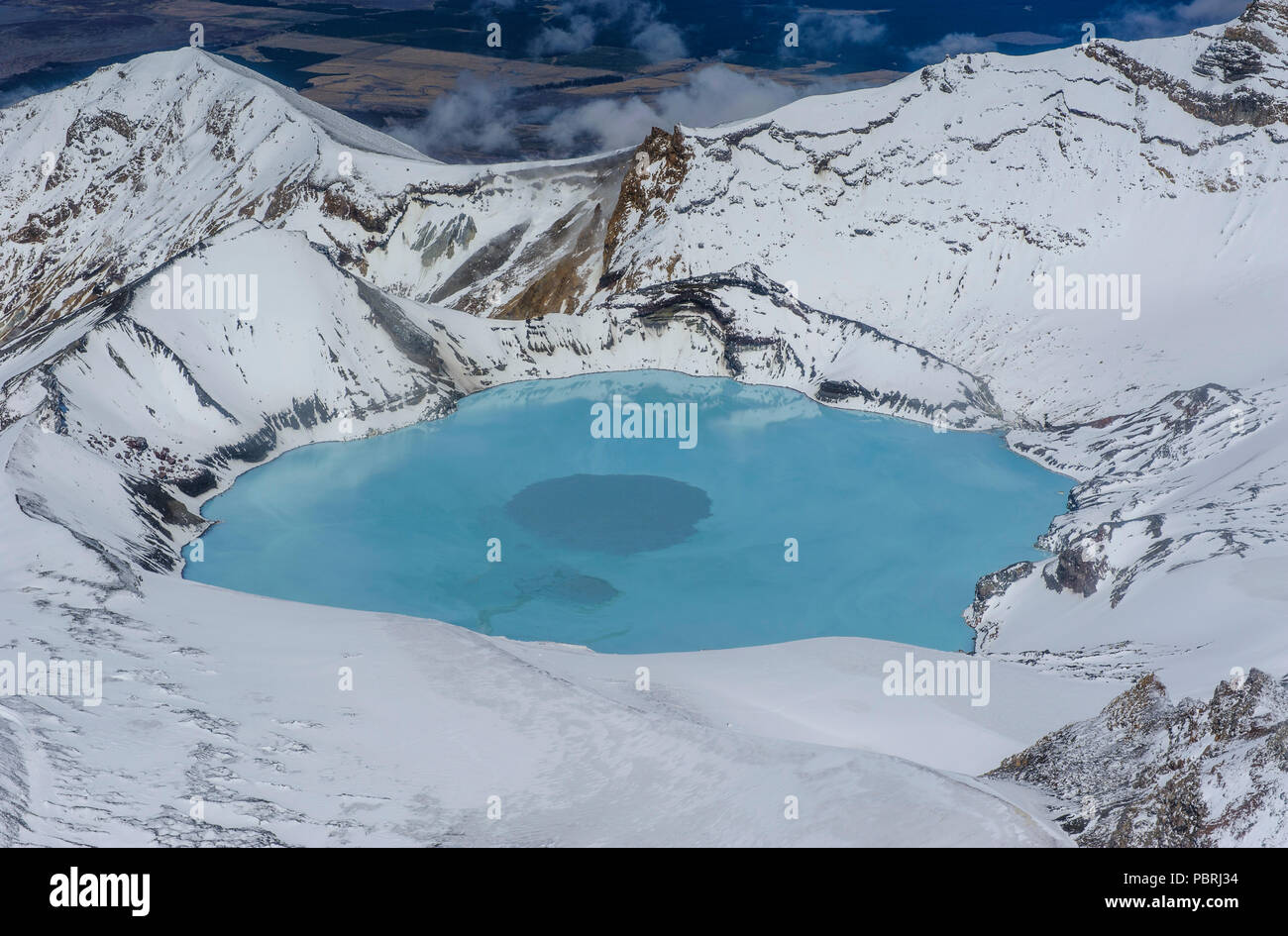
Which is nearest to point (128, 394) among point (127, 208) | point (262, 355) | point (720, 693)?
point (262, 355)

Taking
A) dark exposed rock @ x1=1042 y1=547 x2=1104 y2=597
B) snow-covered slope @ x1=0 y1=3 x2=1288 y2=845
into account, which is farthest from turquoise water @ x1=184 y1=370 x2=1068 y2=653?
dark exposed rock @ x1=1042 y1=547 x2=1104 y2=597

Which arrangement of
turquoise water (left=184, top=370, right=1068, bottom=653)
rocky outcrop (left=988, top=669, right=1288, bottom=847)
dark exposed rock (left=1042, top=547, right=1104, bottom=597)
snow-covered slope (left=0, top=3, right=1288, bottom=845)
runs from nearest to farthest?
rocky outcrop (left=988, top=669, right=1288, bottom=847)
snow-covered slope (left=0, top=3, right=1288, bottom=845)
dark exposed rock (left=1042, top=547, right=1104, bottom=597)
turquoise water (left=184, top=370, right=1068, bottom=653)

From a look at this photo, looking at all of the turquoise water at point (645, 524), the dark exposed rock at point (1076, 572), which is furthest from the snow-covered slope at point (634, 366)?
the turquoise water at point (645, 524)

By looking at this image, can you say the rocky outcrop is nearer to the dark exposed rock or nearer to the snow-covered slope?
the snow-covered slope

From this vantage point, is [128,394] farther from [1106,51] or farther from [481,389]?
[1106,51]

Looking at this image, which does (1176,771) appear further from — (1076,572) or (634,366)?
(634,366)

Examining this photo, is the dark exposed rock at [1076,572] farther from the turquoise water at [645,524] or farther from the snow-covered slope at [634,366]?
the turquoise water at [645,524]
